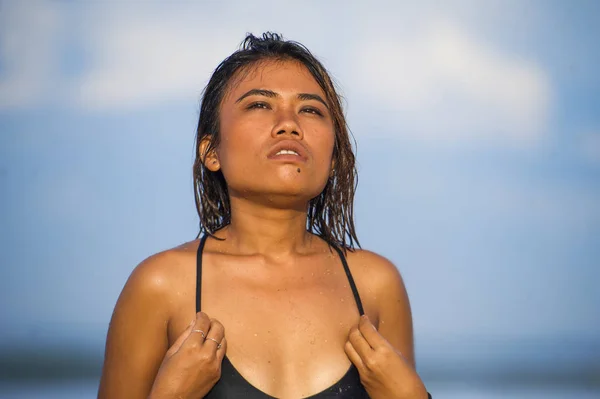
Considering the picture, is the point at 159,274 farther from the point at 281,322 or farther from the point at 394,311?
the point at 394,311

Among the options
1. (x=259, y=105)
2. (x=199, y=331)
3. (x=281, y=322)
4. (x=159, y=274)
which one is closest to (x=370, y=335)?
(x=281, y=322)

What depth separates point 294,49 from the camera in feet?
8.59

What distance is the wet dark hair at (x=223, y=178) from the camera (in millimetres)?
2602

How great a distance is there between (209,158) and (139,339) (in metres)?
0.60

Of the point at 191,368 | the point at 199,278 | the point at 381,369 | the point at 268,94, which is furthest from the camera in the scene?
the point at 268,94

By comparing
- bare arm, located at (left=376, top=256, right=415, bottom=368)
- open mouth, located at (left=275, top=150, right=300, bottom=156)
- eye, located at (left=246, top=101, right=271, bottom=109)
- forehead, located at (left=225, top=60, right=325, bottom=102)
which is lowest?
bare arm, located at (left=376, top=256, right=415, bottom=368)

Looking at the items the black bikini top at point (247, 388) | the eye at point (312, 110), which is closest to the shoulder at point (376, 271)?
the black bikini top at point (247, 388)

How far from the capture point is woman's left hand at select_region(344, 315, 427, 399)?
7.34 feet

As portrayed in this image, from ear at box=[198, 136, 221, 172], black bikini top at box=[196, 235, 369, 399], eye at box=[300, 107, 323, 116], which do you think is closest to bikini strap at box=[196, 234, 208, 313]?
black bikini top at box=[196, 235, 369, 399]

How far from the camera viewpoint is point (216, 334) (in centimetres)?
217

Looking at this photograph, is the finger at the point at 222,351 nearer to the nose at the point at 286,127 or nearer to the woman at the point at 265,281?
the woman at the point at 265,281

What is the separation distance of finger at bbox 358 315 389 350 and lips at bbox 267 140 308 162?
468 millimetres

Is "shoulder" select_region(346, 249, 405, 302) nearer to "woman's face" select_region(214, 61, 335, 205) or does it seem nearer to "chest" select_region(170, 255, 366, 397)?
"chest" select_region(170, 255, 366, 397)

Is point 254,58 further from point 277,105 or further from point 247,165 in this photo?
point 247,165
